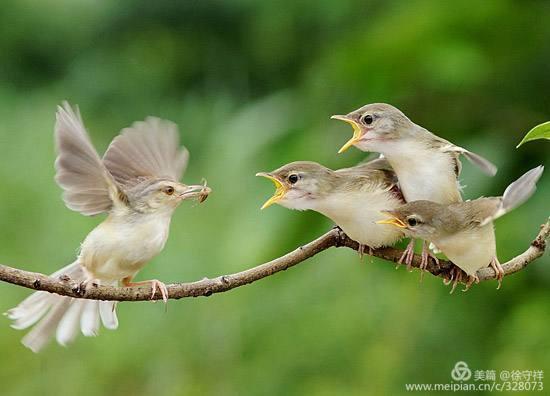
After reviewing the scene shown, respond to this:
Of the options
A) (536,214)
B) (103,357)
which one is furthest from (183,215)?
(536,214)

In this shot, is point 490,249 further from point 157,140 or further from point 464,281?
point 157,140

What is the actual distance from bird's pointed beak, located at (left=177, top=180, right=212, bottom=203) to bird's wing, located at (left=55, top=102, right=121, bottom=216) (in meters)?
0.06

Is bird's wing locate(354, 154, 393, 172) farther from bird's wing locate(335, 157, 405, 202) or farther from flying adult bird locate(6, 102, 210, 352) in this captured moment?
flying adult bird locate(6, 102, 210, 352)

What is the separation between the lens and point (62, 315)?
1.08m

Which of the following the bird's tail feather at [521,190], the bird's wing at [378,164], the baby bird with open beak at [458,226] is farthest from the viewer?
the bird's wing at [378,164]

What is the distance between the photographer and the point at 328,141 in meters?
1.80

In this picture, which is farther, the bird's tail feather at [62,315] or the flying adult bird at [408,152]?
the bird's tail feather at [62,315]

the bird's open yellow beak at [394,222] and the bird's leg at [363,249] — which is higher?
the bird's open yellow beak at [394,222]

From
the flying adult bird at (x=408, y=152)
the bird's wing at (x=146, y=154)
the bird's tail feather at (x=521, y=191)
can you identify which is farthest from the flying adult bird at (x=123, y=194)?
the bird's tail feather at (x=521, y=191)

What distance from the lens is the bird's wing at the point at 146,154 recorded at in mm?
952

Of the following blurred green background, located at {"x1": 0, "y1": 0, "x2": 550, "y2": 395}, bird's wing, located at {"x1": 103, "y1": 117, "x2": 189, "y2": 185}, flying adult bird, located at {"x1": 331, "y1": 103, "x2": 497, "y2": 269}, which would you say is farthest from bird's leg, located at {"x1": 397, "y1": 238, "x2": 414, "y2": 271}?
blurred green background, located at {"x1": 0, "y1": 0, "x2": 550, "y2": 395}

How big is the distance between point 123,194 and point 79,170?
0.26 feet

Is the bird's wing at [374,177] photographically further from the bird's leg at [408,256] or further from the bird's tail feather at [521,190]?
the bird's tail feather at [521,190]

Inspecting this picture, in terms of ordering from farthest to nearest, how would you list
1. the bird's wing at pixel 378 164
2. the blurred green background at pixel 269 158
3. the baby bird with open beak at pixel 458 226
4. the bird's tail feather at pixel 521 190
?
the blurred green background at pixel 269 158
the bird's wing at pixel 378 164
the baby bird with open beak at pixel 458 226
the bird's tail feather at pixel 521 190
